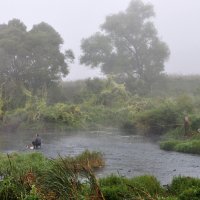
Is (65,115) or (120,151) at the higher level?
(65,115)

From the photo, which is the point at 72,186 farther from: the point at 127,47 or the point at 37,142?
the point at 127,47

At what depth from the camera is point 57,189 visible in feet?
37.9

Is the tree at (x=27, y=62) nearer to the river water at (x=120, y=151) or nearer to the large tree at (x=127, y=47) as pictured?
the large tree at (x=127, y=47)

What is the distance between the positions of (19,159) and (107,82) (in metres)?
45.0

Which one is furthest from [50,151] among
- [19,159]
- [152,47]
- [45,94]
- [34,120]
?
[152,47]

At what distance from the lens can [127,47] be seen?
81.1 meters

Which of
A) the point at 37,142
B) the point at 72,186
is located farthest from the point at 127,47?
the point at 72,186

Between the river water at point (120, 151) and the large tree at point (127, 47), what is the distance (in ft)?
104

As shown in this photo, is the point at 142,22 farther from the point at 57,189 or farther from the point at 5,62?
the point at 57,189

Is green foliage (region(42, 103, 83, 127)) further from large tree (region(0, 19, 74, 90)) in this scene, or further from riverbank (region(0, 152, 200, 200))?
riverbank (region(0, 152, 200, 200))

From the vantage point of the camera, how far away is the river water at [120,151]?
25.7m

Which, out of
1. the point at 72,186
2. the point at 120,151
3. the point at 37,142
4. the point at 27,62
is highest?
the point at 27,62

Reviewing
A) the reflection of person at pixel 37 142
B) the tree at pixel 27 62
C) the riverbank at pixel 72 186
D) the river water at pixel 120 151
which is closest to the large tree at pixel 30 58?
the tree at pixel 27 62

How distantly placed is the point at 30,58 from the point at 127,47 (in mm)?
19326
